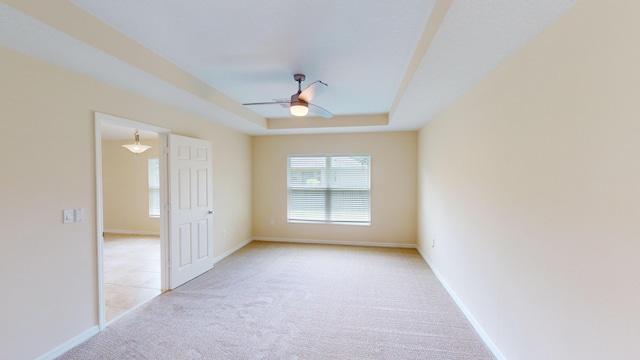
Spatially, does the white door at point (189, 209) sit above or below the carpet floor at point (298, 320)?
above

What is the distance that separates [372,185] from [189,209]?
3.42m

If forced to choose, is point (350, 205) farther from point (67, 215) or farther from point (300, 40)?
point (67, 215)

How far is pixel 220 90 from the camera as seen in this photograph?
3.39 metres

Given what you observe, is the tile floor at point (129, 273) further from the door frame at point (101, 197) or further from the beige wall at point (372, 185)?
the beige wall at point (372, 185)

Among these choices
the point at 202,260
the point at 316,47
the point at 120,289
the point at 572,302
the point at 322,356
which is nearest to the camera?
the point at 572,302

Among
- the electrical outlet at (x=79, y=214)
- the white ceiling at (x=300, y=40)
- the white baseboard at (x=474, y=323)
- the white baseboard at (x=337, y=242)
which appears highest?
the white ceiling at (x=300, y=40)

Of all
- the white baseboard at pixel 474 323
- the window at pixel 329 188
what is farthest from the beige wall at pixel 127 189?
the white baseboard at pixel 474 323

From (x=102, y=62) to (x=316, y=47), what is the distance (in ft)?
5.78

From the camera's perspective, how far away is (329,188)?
5.55m

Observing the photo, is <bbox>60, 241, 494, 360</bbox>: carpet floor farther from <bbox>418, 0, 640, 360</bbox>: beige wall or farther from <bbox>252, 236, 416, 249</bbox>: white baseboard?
<bbox>252, 236, 416, 249</bbox>: white baseboard

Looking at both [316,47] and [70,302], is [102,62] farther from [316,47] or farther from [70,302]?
[70,302]

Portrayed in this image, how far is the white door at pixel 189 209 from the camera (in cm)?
337

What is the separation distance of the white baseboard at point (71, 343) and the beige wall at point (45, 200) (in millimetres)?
31

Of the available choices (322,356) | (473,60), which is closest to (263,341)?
(322,356)
